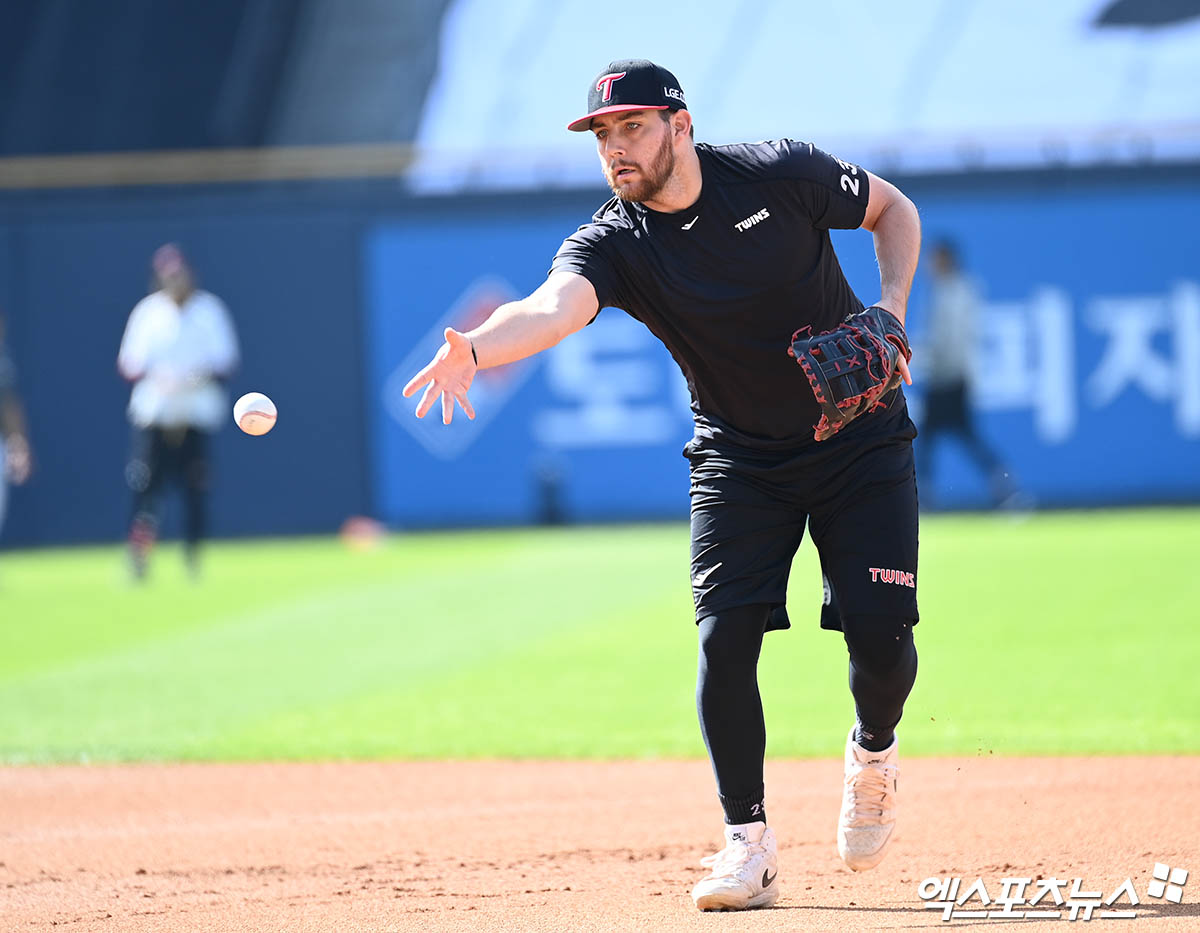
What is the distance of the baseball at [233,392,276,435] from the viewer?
15.4ft

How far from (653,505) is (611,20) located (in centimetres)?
1340

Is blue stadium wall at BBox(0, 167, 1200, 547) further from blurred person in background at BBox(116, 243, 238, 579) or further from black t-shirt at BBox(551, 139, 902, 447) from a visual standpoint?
black t-shirt at BBox(551, 139, 902, 447)

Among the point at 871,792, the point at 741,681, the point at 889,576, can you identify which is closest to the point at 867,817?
the point at 871,792

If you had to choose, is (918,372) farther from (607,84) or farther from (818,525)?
(607,84)

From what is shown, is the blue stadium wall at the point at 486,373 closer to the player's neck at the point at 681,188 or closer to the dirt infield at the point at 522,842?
the dirt infield at the point at 522,842

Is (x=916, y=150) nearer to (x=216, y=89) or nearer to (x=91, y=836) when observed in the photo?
(x=216, y=89)

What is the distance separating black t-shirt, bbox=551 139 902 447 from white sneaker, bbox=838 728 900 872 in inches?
38.4

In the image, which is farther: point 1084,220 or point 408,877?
point 1084,220

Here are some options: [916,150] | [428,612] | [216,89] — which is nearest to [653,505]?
[916,150]

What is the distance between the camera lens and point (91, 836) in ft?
19.1

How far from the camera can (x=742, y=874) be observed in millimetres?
4441

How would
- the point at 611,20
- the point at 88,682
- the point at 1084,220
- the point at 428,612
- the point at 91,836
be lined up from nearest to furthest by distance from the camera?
the point at 91,836 < the point at 88,682 < the point at 428,612 < the point at 1084,220 < the point at 611,20
